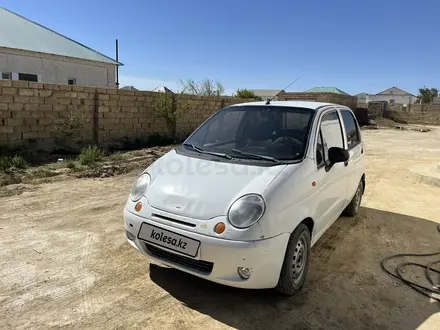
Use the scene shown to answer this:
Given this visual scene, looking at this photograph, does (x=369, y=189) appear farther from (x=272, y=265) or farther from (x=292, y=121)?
(x=272, y=265)

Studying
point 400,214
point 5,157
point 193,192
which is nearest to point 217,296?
point 193,192

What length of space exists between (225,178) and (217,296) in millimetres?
1047

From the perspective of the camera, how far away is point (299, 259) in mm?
3098

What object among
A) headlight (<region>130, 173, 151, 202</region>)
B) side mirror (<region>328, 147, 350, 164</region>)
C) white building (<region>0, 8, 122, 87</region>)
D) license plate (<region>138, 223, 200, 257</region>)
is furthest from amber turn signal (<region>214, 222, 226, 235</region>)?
white building (<region>0, 8, 122, 87</region>)

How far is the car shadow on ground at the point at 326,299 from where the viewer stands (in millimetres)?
2770

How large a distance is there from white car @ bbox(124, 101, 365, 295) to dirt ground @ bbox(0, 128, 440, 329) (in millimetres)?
319

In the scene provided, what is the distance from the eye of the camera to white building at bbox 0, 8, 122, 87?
1652 centimetres

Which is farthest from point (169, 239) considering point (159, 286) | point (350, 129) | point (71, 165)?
point (71, 165)

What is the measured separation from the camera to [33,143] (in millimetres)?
9219

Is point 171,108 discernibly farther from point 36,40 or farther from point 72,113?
point 36,40

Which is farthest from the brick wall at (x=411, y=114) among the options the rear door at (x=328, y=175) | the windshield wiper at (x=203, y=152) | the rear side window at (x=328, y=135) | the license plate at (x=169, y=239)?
the license plate at (x=169, y=239)

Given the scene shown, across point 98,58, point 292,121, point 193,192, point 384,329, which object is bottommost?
point 384,329

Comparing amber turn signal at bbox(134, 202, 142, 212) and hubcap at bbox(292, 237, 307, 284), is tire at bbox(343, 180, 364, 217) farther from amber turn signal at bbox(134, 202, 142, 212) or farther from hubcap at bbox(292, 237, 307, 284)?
amber turn signal at bbox(134, 202, 142, 212)

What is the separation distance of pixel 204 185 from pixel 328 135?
1.78 metres
